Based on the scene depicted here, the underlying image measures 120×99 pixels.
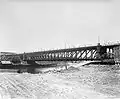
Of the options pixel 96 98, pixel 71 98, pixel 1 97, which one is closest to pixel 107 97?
pixel 96 98

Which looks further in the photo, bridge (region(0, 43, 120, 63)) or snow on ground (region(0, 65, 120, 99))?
bridge (region(0, 43, 120, 63))

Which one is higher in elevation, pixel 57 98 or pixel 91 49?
pixel 91 49

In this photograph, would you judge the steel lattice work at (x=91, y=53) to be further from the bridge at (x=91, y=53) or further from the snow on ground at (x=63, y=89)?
the snow on ground at (x=63, y=89)

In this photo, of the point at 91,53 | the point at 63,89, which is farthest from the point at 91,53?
the point at 63,89

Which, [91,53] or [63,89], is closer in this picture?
[63,89]

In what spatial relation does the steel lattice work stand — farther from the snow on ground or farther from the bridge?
the snow on ground

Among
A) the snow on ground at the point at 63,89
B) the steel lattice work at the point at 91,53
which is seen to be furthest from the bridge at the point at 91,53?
the snow on ground at the point at 63,89

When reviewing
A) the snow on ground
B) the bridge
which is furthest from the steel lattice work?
the snow on ground

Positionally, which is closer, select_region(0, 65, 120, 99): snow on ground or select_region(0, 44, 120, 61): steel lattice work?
select_region(0, 65, 120, 99): snow on ground

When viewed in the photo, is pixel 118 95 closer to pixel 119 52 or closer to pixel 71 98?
pixel 71 98

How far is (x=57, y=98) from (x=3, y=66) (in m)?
77.7

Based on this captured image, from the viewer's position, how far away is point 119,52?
172 ft

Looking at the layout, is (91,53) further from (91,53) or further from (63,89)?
(63,89)

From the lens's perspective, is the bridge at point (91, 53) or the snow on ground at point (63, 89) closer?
the snow on ground at point (63, 89)
